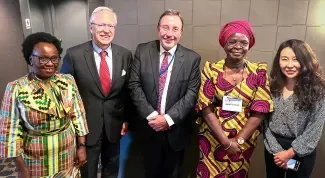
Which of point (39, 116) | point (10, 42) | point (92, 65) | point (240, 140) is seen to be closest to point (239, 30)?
point (240, 140)

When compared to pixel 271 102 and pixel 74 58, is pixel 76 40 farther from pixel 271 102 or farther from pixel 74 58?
pixel 271 102

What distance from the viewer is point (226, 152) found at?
177 cm

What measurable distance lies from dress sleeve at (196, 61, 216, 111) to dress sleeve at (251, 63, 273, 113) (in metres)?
0.29

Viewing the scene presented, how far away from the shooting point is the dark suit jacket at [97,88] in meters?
1.87

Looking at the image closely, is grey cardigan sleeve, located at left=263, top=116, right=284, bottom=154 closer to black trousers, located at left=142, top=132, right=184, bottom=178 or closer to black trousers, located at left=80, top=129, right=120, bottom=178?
black trousers, located at left=142, top=132, right=184, bottom=178

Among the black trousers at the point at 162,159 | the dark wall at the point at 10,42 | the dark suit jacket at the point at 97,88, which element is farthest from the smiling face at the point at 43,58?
the dark wall at the point at 10,42

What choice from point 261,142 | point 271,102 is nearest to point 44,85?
point 271,102

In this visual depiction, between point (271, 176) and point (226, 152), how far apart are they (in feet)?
1.27

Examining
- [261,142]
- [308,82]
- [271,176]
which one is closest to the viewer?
[308,82]

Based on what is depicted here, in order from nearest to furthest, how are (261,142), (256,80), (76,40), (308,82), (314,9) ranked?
(308,82) < (256,80) < (314,9) < (261,142) < (76,40)

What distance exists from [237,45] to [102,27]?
0.99 meters

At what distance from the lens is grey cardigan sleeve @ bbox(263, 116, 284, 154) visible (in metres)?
1.67

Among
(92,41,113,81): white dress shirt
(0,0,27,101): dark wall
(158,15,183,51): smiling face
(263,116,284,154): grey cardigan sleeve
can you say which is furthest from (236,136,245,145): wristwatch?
(0,0,27,101): dark wall

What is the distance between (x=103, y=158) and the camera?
2.15m
